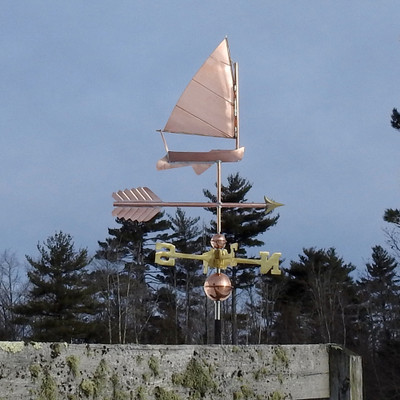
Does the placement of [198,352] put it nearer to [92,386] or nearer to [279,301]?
[92,386]

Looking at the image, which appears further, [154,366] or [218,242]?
[218,242]

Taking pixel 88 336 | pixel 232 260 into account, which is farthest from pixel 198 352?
pixel 88 336

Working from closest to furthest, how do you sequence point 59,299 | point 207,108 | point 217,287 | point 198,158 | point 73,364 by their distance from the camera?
point 73,364 → point 217,287 → point 198,158 → point 207,108 → point 59,299

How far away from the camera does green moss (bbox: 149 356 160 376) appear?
1.88 meters

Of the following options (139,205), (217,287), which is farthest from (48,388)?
(139,205)

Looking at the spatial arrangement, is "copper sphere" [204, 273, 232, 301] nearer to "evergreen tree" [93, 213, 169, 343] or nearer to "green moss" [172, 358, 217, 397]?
"green moss" [172, 358, 217, 397]

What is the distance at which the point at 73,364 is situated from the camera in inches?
69.1

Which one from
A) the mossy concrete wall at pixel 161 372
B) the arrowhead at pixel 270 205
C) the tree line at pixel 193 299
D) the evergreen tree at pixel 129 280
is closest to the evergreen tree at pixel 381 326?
the tree line at pixel 193 299

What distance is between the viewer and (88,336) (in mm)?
25094

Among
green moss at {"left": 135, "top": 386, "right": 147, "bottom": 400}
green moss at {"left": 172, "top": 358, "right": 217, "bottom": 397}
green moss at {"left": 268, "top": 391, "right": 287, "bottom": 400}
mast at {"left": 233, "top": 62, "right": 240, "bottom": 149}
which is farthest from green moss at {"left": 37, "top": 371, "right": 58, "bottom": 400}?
mast at {"left": 233, "top": 62, "right": 240, "bottom": 149}

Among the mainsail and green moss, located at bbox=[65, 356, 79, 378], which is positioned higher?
the mainsail

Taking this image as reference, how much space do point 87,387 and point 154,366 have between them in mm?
203

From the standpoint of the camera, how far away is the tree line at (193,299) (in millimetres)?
25391

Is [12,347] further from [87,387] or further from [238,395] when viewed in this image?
[238,395]
